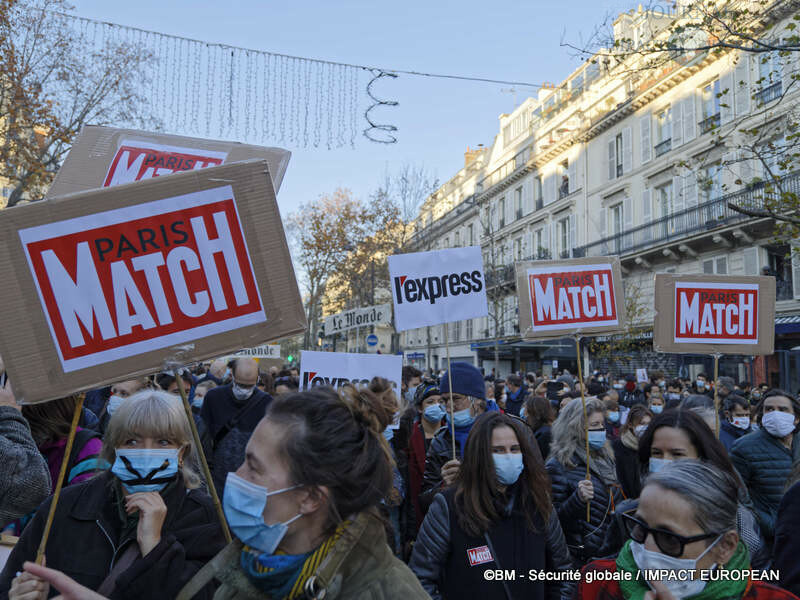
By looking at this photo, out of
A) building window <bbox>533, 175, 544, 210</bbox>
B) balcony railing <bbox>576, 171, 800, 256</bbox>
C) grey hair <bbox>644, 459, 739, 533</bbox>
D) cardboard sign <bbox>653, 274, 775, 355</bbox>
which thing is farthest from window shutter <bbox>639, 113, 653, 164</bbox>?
grey hair <bbox>644, 459, 739, 533</bbox>

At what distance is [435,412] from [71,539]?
356cm

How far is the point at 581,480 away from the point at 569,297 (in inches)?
65.5

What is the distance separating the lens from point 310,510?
75.4 inches

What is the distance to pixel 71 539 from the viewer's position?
230 centimetres

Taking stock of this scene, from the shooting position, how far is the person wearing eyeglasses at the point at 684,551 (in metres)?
2.01

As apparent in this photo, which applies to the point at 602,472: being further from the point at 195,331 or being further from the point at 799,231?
the point at 799,231

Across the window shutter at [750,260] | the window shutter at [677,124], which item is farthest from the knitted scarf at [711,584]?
the window shutter at [677,124]

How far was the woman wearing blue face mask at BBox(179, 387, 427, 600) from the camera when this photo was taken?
1.82 meters

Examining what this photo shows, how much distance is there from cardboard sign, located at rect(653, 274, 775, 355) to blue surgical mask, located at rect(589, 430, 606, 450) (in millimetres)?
1220

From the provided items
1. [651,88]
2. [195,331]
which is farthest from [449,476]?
[651,88]

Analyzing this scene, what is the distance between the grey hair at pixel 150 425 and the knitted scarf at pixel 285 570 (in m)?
0.88

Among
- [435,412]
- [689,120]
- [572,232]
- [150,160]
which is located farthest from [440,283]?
[572,232]

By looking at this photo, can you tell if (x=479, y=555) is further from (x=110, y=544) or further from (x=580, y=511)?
(x=110, y=544)

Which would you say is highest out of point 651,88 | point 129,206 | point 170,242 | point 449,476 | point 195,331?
point 651,88
